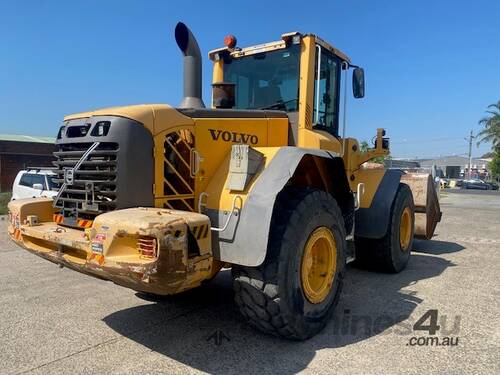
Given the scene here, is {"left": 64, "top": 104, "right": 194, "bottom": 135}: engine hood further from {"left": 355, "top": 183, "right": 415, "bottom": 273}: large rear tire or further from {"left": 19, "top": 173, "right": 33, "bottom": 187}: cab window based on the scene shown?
{"left": 19, "top": 173, "right": 33, "bottom": 187}: cab window

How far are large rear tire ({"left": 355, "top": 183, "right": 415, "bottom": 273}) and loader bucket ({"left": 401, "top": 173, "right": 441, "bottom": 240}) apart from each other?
147 cm

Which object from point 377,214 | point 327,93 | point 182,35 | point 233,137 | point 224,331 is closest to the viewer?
point 224,331

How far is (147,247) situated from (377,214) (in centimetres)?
377

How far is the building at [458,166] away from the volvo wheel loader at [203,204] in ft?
240

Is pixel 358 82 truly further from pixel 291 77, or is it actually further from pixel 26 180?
pixel 26 180

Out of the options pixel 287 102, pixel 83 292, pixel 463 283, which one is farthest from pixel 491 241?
pixel 83 292

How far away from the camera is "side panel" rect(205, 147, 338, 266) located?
323cm

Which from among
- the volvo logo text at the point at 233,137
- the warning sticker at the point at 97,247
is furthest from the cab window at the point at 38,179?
the warning sticker at the point at 97,247

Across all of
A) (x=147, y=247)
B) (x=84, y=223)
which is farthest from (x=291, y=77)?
→ (x=147, y=247)

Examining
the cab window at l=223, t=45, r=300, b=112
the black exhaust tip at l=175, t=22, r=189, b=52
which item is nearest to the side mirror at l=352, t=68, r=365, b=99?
the cab window at l=223, t=45, r=300, b=112

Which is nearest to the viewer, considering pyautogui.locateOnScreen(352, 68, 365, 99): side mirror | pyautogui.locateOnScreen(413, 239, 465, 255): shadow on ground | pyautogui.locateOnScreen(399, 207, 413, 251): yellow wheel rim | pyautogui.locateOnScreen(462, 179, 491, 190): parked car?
A: pyautogui.locateOnScreen(352, 68, 365, 99): side mirror

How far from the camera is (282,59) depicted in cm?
496

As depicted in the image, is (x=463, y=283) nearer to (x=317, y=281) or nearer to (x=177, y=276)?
(x=317, y=281)

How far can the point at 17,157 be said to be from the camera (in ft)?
78.4
